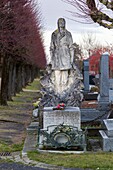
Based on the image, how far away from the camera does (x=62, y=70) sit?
1427 centimetres

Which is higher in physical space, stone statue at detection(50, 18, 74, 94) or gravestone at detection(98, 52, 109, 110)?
stone statue at detection(50, 18, 74, 94)

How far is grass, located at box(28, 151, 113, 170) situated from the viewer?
30.0 feet

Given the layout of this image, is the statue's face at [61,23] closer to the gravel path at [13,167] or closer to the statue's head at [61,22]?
the statue's head at [61,22]

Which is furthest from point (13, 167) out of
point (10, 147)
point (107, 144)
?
point (107, 144)

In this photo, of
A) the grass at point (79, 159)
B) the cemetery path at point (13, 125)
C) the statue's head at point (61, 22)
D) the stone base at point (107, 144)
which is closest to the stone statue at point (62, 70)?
the statue's head at point (61, 22)

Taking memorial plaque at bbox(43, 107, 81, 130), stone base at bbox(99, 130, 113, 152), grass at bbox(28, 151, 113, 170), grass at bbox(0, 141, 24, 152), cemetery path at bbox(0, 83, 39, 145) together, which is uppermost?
memorial plaque at bbox(43, 107, 81, 130)

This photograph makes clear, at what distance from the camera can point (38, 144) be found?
36.6 ft

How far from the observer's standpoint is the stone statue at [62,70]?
46.7 feet

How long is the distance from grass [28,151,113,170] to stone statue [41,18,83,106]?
13.1 ft

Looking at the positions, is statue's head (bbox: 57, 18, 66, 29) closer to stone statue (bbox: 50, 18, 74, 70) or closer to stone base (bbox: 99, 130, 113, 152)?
stone statue (bbox: 50, 18, 74, 70)

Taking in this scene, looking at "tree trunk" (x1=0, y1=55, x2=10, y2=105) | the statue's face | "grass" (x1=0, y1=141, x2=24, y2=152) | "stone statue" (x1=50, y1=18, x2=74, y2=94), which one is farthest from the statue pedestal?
"tree trunk" (x1=0, y1=55, x2=10, y2=105)

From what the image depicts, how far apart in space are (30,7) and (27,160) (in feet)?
49.1

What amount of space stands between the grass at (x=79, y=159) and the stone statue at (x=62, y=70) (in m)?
4.00

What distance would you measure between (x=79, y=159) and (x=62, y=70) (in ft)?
16.5
